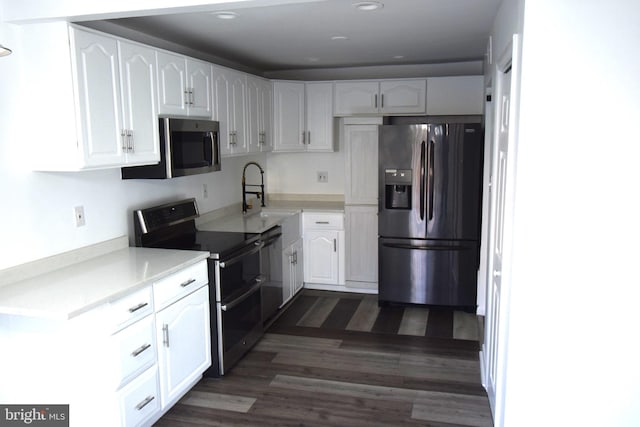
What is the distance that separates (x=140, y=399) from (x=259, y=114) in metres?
2.87

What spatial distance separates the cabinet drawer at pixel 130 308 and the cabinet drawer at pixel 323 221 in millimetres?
2638

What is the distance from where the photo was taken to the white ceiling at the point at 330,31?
2.98 metres

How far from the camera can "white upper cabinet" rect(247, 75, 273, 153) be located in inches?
182

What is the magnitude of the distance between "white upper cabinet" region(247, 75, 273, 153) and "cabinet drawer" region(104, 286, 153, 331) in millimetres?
2203

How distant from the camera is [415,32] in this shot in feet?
12.1

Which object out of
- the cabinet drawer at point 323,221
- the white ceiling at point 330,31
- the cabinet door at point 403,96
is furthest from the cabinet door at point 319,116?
the cabinet drawer at point 323,221

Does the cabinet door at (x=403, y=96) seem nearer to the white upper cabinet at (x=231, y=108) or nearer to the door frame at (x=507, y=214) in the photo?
the white upper cabinet at (x=231, y=108)

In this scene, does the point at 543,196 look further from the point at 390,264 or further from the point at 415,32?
the point at 390,264

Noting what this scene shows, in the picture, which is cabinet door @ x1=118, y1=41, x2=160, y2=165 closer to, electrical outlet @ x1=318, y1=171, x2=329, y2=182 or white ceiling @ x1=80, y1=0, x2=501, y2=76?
white ceiling @ x1=80, y1=0, x2=501, y2=76

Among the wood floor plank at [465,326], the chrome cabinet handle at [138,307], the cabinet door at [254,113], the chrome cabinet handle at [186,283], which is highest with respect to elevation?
the cabinet door at [254,113]

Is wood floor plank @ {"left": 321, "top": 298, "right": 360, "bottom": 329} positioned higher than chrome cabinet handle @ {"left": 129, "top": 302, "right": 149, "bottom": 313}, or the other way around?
chrome cabinet handle @ {"left": 129, "top": 302, "right": 149, "bottom": 313}

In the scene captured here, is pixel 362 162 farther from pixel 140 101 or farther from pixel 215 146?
pixel 140 101

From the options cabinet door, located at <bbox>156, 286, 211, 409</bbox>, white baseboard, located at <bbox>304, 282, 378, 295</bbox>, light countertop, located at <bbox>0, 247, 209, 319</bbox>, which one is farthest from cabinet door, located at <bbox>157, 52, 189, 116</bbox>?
white baseboard, located at <bbox>304, 282, 378, 295</bbox>

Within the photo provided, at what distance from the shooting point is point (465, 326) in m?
4.36
